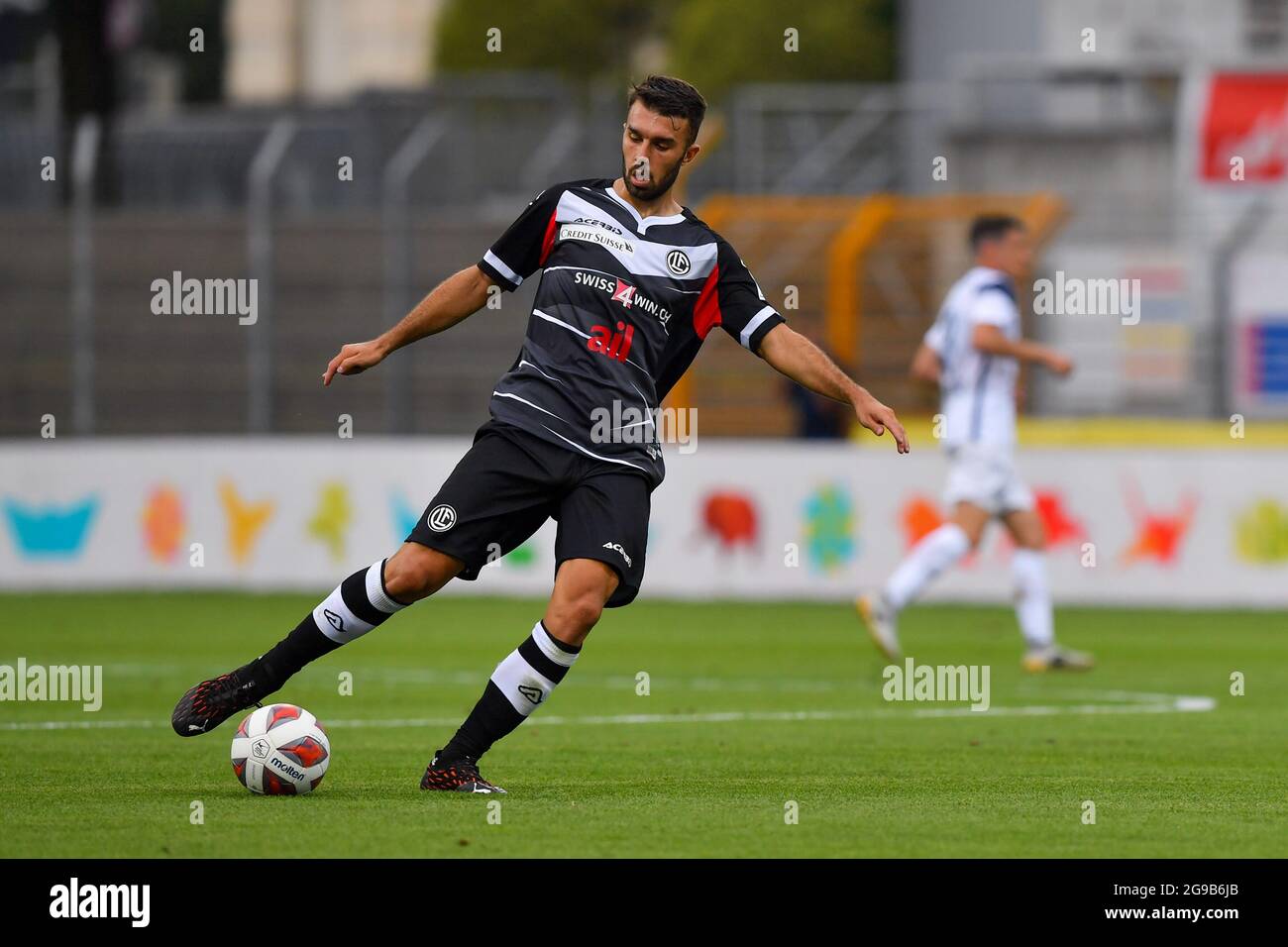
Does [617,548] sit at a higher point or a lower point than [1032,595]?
lower

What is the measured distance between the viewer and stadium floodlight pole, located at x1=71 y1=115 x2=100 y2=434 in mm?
20656

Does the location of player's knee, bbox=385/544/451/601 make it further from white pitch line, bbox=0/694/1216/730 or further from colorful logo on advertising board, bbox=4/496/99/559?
colorful logo on advertising board, bbox=4/496/99/559

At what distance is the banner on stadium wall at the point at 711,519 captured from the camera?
18.5 metres

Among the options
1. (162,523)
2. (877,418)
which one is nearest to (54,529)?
(162,523)

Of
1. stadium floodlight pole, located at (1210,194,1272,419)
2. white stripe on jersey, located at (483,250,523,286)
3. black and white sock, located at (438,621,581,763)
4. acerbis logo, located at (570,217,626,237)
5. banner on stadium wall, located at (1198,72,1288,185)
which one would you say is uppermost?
banner on stadium wall, located at (1198,72,1288,185)

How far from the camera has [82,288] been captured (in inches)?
821

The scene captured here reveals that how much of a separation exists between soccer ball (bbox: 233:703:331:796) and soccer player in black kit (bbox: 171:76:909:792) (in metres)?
0.13

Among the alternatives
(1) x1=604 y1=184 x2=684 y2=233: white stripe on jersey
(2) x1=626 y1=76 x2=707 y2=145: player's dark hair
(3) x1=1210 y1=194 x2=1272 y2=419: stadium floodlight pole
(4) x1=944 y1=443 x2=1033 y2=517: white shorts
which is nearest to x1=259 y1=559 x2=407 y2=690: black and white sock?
(1) x1=604 y1=184 x2=684 y2=233: white stripe on jersey

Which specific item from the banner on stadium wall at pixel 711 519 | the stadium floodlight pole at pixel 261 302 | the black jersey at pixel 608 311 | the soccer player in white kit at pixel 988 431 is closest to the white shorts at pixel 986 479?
the soccer player in white kit at pixel 988 431

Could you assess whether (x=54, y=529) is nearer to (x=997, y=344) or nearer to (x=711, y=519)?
(x=711, y=519)

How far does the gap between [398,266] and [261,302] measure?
1227 mm

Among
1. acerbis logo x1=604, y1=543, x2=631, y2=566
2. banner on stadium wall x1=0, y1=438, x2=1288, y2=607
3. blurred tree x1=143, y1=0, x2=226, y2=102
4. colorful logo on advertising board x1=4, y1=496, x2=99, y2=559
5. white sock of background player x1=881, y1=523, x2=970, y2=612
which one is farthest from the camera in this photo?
blurred tree x1=143, y1=0, x2=226, y2=102
